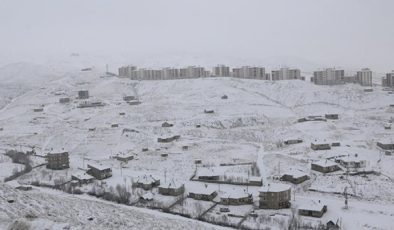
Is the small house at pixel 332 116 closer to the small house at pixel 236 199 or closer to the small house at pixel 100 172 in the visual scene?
the small house at pixel 236 199

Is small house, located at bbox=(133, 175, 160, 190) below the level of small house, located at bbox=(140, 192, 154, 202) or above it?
above

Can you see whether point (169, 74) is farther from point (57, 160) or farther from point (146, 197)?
point (146, 197)

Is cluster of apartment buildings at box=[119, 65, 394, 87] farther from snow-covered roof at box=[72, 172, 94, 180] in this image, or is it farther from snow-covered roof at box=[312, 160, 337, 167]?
snow-covered roof at box=[72, 172, 94, 180]

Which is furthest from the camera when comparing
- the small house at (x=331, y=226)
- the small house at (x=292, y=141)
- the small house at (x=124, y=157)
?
the small house at (x=292, y=141)

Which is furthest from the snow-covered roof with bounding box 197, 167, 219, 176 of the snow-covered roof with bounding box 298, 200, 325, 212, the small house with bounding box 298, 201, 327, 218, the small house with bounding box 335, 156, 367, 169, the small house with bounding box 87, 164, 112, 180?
the small house with bounding box 335, 156, 367, 169

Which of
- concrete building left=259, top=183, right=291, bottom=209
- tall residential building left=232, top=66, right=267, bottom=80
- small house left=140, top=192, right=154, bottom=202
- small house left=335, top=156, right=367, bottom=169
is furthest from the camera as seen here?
tall residential building left=232, top=66, right=267, bottom=80

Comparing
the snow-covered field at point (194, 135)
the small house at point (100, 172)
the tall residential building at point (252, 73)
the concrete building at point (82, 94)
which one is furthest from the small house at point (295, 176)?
the tall residential building at point (252, 73)

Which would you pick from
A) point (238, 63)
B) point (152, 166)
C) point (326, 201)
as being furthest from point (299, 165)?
point (238, 63)
